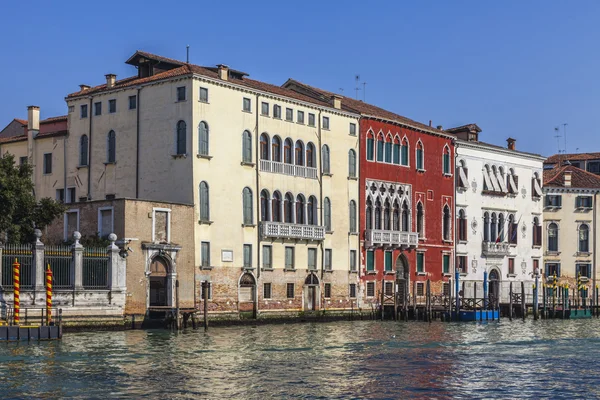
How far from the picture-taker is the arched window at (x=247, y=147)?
4428 cm

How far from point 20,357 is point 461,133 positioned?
36.3m

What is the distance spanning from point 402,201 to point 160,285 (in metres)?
15.9

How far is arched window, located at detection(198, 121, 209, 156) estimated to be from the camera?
42219 millimetres

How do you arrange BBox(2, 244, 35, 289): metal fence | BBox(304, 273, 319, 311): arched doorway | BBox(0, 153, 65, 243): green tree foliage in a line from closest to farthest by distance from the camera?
BBox(2, 244, 35, 289): metal fence, BBox(0, 153, 65, 243): green tree foliage, BBox(304, 273, 319, 311): arched doorway

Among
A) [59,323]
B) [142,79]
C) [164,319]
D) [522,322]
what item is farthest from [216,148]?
[522,322]

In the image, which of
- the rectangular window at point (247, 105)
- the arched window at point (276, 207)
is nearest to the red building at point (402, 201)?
the arched window at point (276, 207)

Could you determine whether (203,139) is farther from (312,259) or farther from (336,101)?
(336,101)

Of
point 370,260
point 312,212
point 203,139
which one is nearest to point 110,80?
point 203,139

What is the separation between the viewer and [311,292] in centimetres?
4772

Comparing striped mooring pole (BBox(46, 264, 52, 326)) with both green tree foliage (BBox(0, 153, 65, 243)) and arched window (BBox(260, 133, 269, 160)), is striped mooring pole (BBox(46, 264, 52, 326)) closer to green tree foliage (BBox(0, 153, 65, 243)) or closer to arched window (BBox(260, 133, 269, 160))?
green tree foliage (BBox(0, 153, 65, 243))

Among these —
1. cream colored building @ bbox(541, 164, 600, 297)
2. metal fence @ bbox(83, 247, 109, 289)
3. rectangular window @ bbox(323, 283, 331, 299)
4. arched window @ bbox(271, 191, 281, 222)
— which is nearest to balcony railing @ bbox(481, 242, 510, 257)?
cream colored building @ bbox(541, 164, 600, 297)

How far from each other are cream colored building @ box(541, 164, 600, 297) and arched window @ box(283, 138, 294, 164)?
23.1m

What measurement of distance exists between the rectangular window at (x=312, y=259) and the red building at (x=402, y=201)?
3335mm

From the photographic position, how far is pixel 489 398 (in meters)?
22.5
